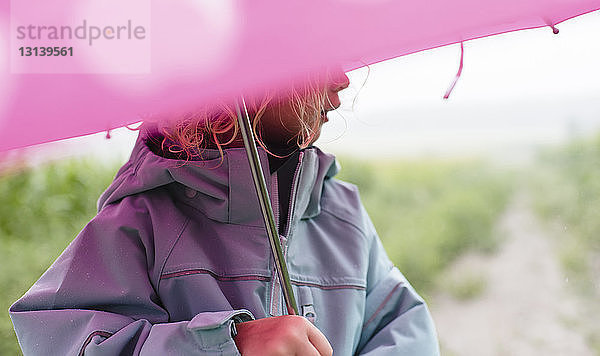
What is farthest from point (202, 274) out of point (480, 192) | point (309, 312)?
point (480, 192)

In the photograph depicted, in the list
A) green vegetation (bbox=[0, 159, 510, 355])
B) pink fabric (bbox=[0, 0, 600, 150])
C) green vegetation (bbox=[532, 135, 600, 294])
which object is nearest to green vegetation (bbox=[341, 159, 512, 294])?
green vegetation (bbox=[0, 159, 510, 355])

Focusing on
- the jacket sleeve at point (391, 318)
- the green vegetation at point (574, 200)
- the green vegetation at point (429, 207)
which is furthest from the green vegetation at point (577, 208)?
the jacket sleeve at point (391, 318)

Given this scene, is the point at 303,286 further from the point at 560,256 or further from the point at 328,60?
the point at 560,256

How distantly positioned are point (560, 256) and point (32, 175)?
5.31 ft

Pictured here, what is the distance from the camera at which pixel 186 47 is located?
504 mm

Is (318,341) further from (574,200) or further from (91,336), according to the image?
(574,200)

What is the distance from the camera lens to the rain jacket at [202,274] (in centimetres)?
70

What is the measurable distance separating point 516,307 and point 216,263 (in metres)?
1.49

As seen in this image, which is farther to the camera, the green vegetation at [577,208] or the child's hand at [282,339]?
the green vegetation at [577,208]

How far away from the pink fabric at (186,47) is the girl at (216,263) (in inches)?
6.8

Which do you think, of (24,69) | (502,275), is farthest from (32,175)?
(24,69)

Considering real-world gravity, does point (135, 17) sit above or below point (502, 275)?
above

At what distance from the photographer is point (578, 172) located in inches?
89.0

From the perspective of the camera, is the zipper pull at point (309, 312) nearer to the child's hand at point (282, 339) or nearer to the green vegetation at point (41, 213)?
the child's hand at point (282, 339)
